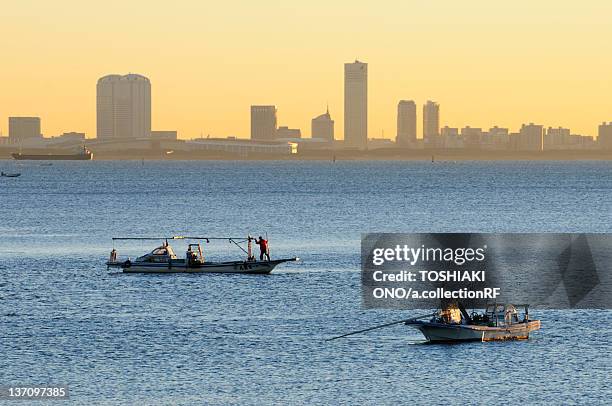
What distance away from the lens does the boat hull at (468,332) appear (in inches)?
2965

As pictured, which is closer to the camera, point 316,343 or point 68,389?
point 68,389

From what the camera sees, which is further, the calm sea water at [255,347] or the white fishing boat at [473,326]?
the white fishing boat at [473,326]

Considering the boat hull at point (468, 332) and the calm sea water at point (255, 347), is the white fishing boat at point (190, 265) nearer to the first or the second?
the calm sea water at point (255, 347)

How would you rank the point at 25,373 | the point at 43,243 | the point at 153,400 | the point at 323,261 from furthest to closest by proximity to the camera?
the point at 43,243 → the point at 323,261 → the point at 25,373 → the point at 153,400

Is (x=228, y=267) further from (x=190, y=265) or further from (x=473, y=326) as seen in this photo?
(x=473, y=326)

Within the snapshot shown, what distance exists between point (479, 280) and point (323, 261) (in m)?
15.7

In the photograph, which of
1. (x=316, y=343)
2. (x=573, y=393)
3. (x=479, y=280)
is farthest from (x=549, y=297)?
(x=573, y=393)

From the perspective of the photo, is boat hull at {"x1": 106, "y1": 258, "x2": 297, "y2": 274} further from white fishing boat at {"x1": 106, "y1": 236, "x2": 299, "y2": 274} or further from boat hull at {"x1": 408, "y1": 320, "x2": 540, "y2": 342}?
boat hull at {"x1": 408, "y1": 320, "x2": 540, "y2": 342}

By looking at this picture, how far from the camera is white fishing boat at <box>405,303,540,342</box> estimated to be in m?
75.4

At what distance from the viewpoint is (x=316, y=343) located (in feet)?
246

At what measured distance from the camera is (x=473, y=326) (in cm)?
7562

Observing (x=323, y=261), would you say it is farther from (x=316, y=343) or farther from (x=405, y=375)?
(x=405, y=375)

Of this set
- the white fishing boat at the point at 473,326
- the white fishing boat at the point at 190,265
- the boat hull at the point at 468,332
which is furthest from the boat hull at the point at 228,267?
the boat hull at the point at 468,332

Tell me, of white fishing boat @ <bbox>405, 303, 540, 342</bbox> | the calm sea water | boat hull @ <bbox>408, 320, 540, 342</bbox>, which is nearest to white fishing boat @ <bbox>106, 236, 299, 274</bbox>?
the calm sea water
